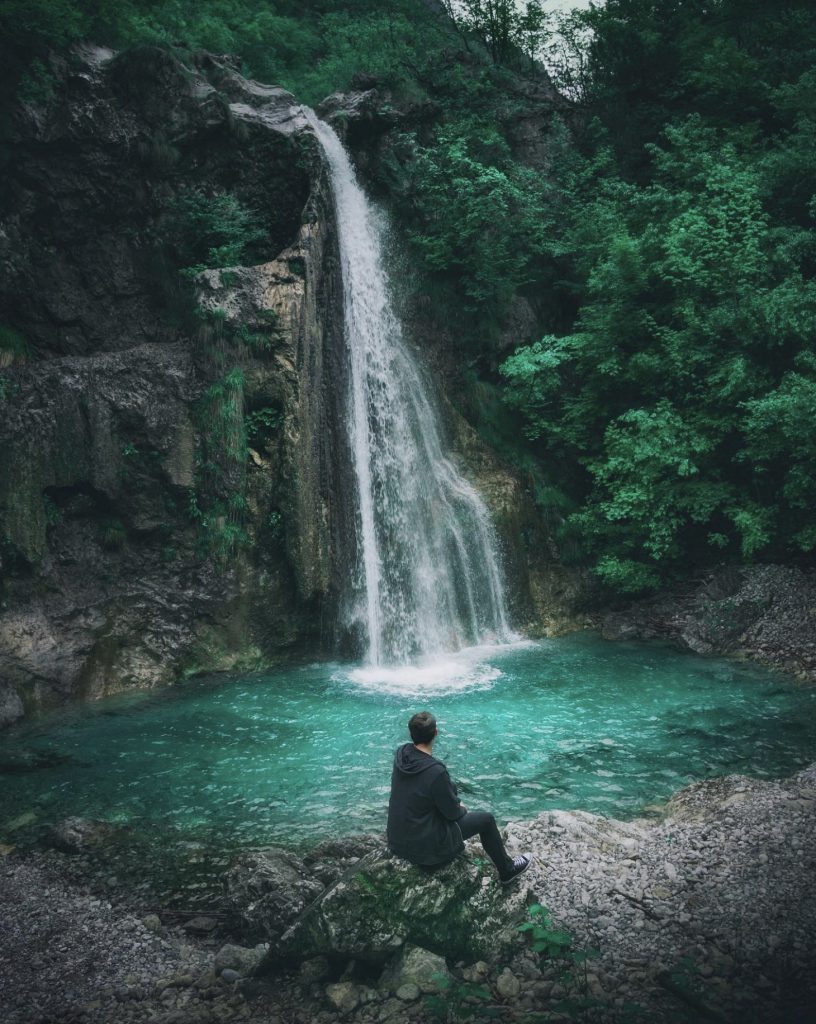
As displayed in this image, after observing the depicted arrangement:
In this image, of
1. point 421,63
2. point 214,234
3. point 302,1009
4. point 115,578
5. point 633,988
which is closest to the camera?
point 633,988

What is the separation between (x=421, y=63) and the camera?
18.1 metres

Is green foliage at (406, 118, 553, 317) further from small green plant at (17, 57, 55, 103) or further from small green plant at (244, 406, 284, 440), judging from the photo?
small green plant at (17, 57, 55, 103)

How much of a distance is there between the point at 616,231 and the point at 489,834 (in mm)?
13757

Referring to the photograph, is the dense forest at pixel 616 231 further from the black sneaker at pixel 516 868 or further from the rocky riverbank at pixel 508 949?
the black sneaker at pixel 516 868

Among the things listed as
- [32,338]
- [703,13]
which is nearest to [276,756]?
[32,338]

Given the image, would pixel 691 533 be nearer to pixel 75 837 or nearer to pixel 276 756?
pixel 276 756

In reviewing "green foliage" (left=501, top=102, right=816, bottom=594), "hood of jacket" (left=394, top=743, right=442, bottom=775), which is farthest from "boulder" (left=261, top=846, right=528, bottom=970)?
"green foliage" (left=501, top=102, right=816, bottom=594)

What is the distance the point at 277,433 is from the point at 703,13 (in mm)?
16978

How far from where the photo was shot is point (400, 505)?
46.1 ft

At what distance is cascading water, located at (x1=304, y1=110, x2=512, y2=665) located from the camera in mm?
13461

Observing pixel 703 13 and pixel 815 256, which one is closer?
pixel 815 256

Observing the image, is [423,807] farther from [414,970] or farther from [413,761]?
[414,970]

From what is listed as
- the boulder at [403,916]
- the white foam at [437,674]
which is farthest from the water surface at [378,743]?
the boulder at [403,916]

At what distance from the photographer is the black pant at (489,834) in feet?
16.0
